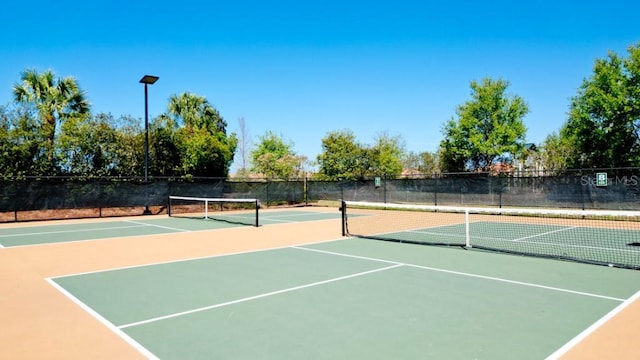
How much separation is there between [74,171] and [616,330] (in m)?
21.1

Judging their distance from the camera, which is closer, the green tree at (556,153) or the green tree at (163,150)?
the green tree at (163,150)

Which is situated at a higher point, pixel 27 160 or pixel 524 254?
pixel 27 160

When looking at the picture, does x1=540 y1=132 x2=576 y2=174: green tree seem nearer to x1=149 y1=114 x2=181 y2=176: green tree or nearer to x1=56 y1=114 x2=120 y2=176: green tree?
x1=149 y1=114 x2=181 y2=176: green tree

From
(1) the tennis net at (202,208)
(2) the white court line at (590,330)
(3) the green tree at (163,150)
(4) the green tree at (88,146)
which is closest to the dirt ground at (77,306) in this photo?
(2) the white court line at (590,330)

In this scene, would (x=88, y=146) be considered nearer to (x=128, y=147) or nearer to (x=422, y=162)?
(x=128, y=147)

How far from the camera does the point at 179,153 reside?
951 inches

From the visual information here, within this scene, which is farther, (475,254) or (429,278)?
(475,254)

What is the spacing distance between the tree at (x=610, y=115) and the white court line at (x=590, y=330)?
26.9 metres

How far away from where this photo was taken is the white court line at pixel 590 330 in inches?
140

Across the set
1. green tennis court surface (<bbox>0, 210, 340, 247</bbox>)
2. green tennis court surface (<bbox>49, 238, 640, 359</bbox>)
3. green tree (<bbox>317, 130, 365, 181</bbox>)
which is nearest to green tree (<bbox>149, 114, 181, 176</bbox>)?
green tennis court surface (<bbox>0, 210, 340, 247</bbox>)

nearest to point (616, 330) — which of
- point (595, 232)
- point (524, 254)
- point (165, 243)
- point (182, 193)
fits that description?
point (524, 254)

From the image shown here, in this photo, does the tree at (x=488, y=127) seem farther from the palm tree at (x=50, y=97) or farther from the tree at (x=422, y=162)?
the palm tree at (x=50, y=97)

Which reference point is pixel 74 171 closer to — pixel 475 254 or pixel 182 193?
pixel 182 193

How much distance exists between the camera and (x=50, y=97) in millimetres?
21438
